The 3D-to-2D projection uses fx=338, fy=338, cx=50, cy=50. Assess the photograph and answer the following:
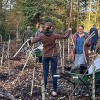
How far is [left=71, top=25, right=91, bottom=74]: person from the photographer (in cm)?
867

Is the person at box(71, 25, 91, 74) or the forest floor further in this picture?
the person at box(71, 25, 91, 74)

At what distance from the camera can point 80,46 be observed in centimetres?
877

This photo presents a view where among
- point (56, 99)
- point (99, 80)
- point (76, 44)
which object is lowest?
point (56, 99)

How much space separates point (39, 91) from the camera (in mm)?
8812

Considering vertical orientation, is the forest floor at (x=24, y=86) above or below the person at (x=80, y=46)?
below

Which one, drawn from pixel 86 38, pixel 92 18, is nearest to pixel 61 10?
pixel 92 18

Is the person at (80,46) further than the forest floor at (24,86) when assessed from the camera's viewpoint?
Yes

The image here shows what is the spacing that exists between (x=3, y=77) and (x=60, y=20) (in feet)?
79.8

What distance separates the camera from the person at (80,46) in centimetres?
867

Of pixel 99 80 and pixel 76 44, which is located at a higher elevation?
pixel 76 44

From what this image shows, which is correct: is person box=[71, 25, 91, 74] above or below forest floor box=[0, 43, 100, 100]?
above

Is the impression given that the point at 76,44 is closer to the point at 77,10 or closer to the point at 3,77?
the point at 3,77

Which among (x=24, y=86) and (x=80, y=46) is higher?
(x=80, y=46)

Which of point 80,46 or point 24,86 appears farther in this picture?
point 24,86
